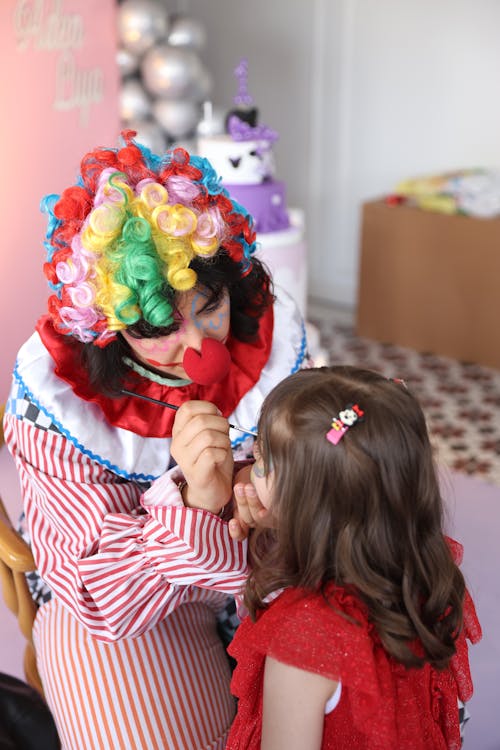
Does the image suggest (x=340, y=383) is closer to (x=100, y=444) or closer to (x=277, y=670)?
(x=277, y=670)

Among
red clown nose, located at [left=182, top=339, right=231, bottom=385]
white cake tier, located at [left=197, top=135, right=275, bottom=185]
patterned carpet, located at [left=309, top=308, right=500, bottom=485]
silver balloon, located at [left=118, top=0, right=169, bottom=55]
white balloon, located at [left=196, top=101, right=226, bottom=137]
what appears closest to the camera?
red clown nose, located at [left=182, top=339, right=231, bottom=385]

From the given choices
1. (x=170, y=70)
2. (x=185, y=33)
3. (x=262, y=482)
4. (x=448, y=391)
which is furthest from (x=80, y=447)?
(x=185, y=33)

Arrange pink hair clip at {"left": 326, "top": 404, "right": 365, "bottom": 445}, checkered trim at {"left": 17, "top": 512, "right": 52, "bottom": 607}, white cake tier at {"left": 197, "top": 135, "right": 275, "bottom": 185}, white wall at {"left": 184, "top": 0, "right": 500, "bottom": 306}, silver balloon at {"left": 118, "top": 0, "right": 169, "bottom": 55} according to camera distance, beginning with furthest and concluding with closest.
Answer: white wall at {"left": 184, "top": 0, "right": 500, "bottom": 306}, silver balloon at {"left": 118, "top": 0, "right": 169, "bottom": 55}, white cake tier at {"left": 197, "top": 135, "right": 275, "bottom": 185}, checkered trim at {"left": 17, "top": 512, "right": 52, "bottom": 607}, pink hair clip at {"left": 326, "top": 404, "right": 365, "bottom": 445}

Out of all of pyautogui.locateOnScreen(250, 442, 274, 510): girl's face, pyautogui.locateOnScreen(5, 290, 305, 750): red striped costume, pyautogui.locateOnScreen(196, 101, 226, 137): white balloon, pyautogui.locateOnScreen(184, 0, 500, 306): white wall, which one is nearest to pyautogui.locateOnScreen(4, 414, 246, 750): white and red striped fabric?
pyautogui.locateOnScreen(5, 290, 305, 750): red striped costume

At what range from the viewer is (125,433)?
46.4 inches

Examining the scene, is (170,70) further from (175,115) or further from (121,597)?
(121,597)

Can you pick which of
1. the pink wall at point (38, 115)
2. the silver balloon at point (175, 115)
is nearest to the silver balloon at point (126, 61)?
the silver balloon at point (175, 115)

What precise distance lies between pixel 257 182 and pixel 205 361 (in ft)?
4.63

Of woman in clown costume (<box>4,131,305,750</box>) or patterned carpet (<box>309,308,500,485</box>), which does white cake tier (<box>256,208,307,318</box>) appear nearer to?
patterned carpet (<box>309,308,500,485</box>)

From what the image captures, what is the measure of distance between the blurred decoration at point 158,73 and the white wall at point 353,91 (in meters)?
0.66

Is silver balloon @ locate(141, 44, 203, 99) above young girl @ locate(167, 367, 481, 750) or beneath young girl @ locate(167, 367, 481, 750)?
above

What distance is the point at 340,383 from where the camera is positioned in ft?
2.83

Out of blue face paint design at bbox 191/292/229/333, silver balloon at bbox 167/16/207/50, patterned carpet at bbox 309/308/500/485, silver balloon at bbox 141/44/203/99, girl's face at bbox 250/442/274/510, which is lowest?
patterned carpet at bbox 309/308/500/485

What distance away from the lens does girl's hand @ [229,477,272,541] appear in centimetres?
96
